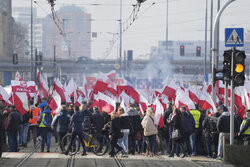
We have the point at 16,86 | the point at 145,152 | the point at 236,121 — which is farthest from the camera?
the point at 16,86

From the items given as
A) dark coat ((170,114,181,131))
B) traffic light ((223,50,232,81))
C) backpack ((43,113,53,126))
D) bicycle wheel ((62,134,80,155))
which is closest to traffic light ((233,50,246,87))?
traffic light ((223,50,232,81))

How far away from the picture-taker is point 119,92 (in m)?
31.6

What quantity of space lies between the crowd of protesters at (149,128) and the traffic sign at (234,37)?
202 cm

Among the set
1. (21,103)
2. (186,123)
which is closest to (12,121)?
(21,103)

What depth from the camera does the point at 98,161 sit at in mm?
17594

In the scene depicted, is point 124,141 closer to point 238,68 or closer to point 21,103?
point 21,103

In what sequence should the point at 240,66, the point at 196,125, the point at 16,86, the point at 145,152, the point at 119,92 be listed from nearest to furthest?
the point at 240,66 < the point at 196,125 < the point at 145,152 < the point at 16,86 < the point at 119,92

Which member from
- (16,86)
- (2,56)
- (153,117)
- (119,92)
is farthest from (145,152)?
(2,56)

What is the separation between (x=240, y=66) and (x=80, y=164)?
16.0 feet

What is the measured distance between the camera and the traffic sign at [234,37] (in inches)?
695

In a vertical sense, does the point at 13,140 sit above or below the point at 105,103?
below

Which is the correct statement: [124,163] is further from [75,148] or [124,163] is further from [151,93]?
[151,93]

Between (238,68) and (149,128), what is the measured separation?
408cm

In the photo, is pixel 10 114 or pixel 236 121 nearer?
pixel 236 121
